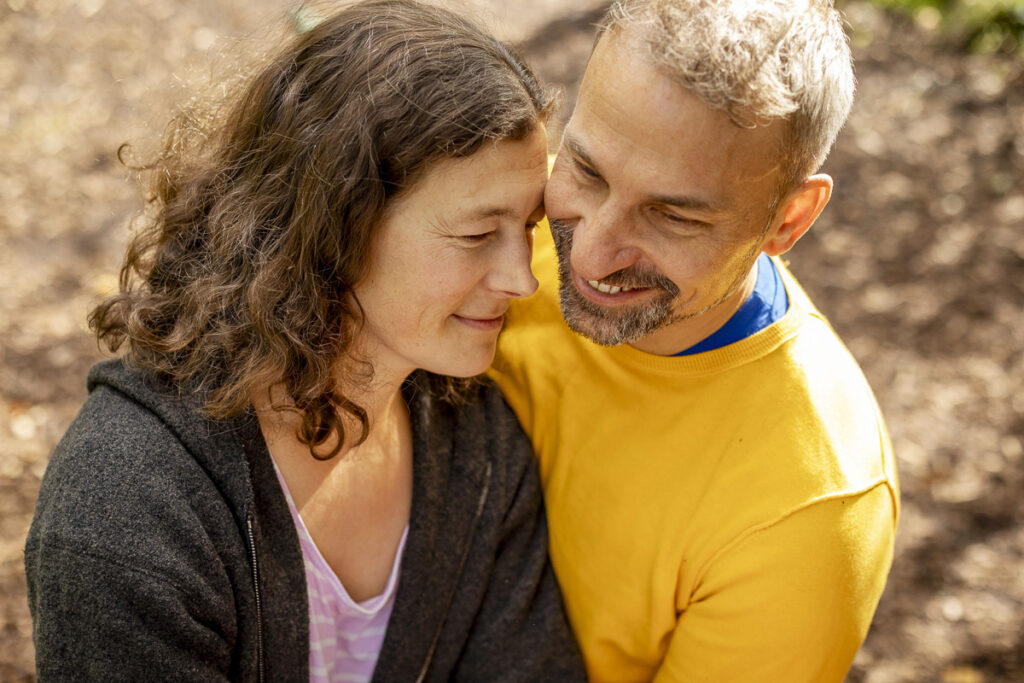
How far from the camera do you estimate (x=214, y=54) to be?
7.57 feet

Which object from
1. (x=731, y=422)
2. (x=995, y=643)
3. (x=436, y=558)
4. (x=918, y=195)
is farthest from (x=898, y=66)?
(x=436, y=558)

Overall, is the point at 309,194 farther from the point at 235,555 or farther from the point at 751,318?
the point at 751,318

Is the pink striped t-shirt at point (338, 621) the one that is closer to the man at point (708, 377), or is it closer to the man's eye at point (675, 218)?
the man at point (708, 377)

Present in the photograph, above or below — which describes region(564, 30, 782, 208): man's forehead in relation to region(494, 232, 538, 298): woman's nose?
above

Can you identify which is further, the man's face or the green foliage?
the green foliage

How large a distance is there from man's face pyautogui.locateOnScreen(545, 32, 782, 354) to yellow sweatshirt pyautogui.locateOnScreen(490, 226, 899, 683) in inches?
7.7

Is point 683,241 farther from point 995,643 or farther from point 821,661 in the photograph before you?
point 995,643

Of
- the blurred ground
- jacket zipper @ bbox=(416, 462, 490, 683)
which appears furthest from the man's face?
the blurred ground

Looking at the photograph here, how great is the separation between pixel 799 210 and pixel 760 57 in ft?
1.48

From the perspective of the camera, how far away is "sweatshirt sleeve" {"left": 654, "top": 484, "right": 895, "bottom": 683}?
198cm

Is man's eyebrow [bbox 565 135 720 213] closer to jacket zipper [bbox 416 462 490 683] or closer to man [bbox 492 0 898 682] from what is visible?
man [bbox 492 0 898 682]

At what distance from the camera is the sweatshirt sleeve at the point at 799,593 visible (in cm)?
198

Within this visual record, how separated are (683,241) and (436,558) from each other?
1006mm

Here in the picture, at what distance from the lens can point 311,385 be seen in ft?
6.54
